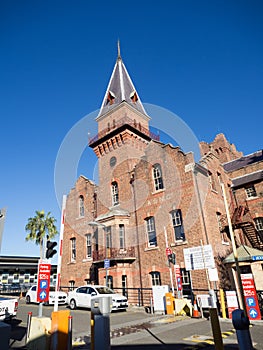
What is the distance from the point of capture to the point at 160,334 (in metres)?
9.09

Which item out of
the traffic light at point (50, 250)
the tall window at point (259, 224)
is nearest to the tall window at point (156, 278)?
the tall window at point (259, 224)

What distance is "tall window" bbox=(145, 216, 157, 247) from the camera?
20253 mm

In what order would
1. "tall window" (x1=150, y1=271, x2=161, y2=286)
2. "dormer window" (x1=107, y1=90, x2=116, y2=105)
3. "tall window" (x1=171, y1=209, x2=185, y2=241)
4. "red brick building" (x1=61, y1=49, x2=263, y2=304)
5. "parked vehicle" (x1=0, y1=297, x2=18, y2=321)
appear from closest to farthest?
"parked vehicle" (x1=0, y1=297, x2=18, y2=321)
"red brick building" (x1=61, y1=49, x2=263, y2=304)
"tall window" (x1=171, y1=209, x2=185, y2=241)
"tall window" (x1=150, y1=271, x2=161, y2=286)
"dormer window" (x1=107, y1=90, x2=116, y2=105)

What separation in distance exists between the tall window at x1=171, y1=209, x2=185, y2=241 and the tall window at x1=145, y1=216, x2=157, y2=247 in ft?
6.18

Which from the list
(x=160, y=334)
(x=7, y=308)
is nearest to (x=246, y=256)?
(x=160, y=334)

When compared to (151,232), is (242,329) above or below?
below

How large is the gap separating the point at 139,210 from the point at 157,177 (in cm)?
315

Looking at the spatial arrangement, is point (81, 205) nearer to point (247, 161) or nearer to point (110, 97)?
point (110, 97)

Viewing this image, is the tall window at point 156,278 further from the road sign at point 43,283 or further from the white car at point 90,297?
the road sign at point 43,283

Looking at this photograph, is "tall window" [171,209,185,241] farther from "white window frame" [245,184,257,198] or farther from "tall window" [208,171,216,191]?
"white window frame" [245,184,257,198]

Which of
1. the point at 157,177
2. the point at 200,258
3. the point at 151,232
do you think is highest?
the point at 157,177

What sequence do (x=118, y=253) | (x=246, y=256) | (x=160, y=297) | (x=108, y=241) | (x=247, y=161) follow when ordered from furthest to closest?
1. (x=247, y=161)
2. (x=108, y=241)
3. (x=118, y=253)
4. (x=246, y=256)
5. (x=160, y=297)

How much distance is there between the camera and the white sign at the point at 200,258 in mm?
13789

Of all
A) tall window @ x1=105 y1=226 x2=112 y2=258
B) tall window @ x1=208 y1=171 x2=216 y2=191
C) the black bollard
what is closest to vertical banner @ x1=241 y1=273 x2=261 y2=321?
the black bollard
